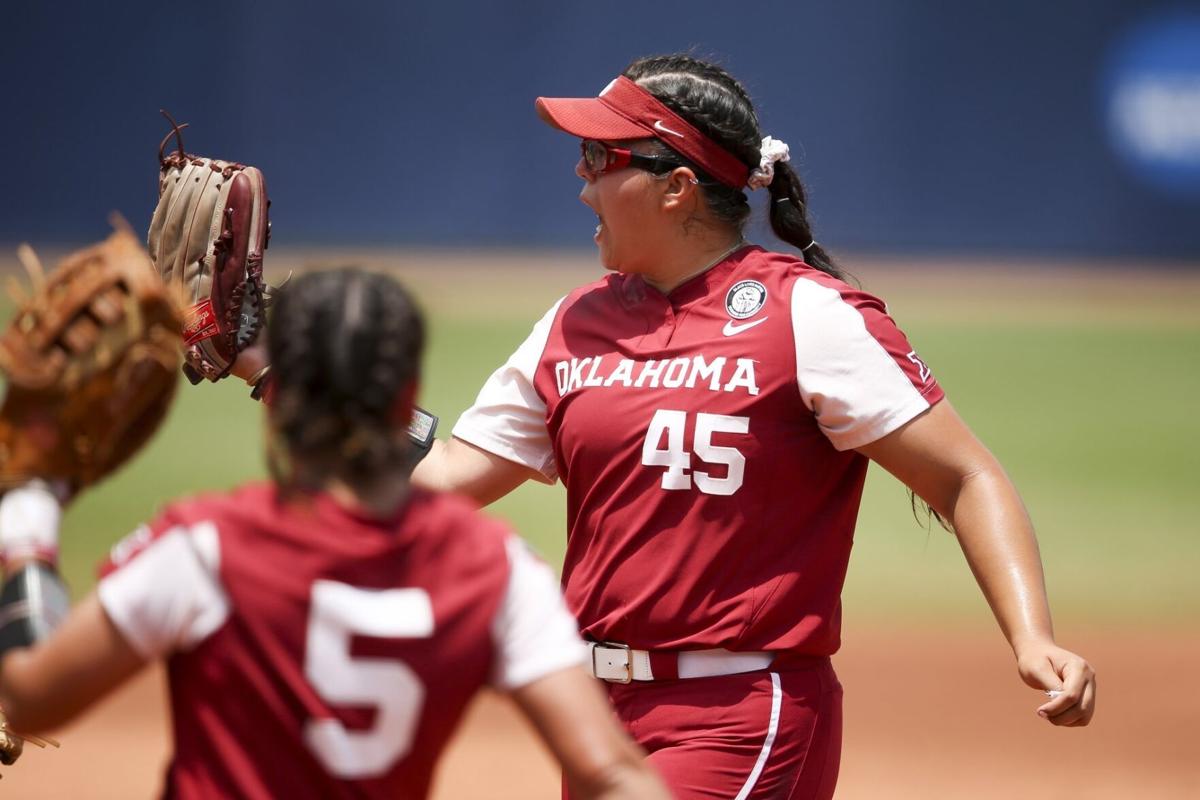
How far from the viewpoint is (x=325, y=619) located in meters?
1.66

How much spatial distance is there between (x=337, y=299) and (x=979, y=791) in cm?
459

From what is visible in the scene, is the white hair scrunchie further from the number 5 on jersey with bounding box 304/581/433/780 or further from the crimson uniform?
the number 5 on jersey with bounding box 304/581/433/780

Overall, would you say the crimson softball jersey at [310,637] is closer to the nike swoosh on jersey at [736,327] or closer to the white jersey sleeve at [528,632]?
the white jersey sleeve at [528,632]

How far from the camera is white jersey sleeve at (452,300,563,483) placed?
3047mm

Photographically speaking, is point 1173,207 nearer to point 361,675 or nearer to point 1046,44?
point 1046,44

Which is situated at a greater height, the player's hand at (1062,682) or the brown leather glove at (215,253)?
the brown leather glove at (215,253)

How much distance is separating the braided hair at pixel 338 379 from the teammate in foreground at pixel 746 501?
1112 mm

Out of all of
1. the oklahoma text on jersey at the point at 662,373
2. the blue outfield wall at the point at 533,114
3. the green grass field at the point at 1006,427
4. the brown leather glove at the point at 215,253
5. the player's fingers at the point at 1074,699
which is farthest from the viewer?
the blue outfield wall at the point at 533,114

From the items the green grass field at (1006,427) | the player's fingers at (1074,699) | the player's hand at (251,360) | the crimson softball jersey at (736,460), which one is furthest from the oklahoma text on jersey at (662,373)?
the green grass field at (1006,427)

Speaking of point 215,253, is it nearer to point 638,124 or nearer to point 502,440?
point 502,440

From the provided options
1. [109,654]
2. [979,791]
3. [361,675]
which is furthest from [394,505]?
[979,791]

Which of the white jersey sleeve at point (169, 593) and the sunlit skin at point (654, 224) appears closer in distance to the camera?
the white jersey sleeve at point (169, 593)

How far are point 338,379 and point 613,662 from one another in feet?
4.16

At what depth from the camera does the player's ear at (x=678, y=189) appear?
2.97m
